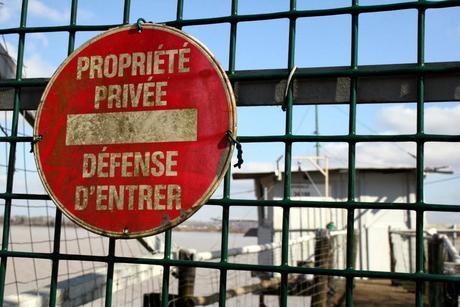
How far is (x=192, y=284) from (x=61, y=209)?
3928 mm

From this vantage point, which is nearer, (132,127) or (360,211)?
(132,127)

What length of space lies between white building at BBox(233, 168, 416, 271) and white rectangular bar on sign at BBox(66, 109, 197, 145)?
38.2 ft

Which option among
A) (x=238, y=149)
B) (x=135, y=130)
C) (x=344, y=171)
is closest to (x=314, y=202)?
(x=238, y=149)

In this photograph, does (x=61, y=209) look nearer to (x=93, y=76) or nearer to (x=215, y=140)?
(x=93, y=76)

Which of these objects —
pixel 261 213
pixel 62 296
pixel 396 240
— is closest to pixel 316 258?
pixel 396 240

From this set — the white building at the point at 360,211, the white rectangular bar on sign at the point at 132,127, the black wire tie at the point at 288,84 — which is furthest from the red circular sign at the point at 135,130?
the white building at the point at 360,211

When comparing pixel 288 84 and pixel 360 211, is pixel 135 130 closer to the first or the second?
pixel 288 84

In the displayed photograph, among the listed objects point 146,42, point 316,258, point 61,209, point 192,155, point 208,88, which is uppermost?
point 146,42

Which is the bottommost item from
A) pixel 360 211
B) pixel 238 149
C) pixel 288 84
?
pixel 360 211

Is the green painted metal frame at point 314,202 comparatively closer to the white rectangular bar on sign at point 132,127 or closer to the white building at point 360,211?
the white rectangular bar on sign at point 132,127

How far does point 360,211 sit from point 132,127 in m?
13.7

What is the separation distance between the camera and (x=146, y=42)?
2.23m

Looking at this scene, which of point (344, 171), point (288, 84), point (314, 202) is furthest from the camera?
point (344, 171)

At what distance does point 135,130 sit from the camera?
217 cm
